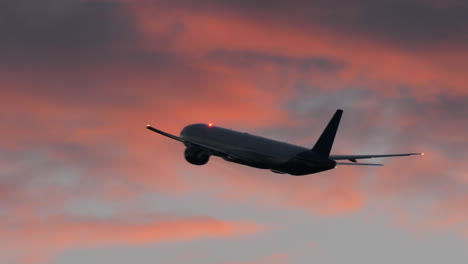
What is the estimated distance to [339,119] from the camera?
146 metres

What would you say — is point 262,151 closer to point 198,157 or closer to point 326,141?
point 326,141

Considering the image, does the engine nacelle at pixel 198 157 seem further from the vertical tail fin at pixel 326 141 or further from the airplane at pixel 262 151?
the vertical tail fin at pixel 326 141

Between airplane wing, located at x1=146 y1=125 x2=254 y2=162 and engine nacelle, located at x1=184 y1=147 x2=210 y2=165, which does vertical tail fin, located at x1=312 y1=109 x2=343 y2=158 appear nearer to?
airplane wing, located at x1=146 y1=125 x2=254 y2=162

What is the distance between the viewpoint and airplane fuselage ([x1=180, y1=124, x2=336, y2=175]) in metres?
146

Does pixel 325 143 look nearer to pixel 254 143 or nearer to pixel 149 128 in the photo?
pixel 254 143

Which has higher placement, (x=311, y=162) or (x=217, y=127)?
(x=217, y=127)

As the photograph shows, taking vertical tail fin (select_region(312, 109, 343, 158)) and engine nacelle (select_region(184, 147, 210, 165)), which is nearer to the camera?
vertical tail fin (select_region(312, 109, 343, 158))

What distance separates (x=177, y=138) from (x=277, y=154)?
17.5m

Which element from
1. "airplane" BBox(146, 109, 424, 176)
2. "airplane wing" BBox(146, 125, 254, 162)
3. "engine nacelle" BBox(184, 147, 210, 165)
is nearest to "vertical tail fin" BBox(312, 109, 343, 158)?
"airplane" BBox(146, 109, 424, 176)

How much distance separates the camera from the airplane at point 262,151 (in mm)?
145125

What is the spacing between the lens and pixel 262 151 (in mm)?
150250

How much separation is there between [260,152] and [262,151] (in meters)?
0.31

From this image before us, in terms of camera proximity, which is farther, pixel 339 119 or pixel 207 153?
pixel 207 153

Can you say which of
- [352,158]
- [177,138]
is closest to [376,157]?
[352,158]
